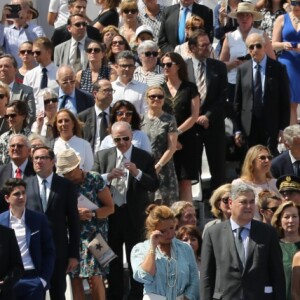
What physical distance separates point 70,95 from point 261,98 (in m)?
2.24

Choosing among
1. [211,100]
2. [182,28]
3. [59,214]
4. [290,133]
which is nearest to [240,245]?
[59,214]

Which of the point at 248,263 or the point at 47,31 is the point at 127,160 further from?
the point at 47,31

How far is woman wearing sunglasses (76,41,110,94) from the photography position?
1817 cm

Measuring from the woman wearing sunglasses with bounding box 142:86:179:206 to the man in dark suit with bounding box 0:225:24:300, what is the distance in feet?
10.5

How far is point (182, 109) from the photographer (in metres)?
17.3

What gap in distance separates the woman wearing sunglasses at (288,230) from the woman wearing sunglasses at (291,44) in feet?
16.3

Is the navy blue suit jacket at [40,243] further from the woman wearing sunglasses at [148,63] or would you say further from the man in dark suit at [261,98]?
the man in dark suit at [261,98]

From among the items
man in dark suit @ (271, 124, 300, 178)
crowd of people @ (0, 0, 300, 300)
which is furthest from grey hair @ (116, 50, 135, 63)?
man in dark suit @ (271, 124, 300, 178)

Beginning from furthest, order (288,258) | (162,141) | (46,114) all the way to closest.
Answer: (46,114), (162,141), (288,258)

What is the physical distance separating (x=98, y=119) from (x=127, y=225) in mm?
1749

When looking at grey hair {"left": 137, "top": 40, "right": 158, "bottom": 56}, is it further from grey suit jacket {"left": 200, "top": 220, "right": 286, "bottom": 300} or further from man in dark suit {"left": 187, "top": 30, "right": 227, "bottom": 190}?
grey suit jacket {"left": 200, "top": 220, "right": 286, "bottom": 300}

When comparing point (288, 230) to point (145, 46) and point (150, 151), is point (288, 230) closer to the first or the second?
point (150, 151)

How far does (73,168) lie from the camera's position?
14.9 m

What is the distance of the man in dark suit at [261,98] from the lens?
17.8 m
